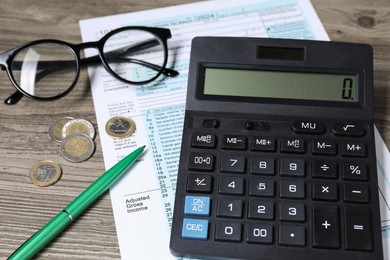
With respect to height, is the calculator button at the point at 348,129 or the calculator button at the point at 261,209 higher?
the calculator button at the point at 348,129

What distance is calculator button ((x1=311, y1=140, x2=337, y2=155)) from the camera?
45 cm

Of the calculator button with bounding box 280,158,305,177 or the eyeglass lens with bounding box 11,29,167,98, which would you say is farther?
the eyeglass lens with bounding box 11,29,167,98

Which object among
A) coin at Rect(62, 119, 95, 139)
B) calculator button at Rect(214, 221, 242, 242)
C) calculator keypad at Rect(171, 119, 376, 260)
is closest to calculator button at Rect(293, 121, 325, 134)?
calculator keypad at Rect(171, 119, 376, 260)

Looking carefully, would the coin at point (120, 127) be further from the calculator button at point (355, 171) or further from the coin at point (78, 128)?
the calculator button at point (355, 171)

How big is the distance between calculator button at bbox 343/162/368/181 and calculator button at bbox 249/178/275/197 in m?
0.06

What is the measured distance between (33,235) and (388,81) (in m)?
0.39

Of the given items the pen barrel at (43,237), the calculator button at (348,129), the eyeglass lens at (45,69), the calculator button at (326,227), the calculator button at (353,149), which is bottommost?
the pen barrel at (43,237)

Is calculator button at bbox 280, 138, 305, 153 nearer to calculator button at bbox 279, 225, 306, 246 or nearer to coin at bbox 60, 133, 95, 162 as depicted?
calculator button at bbox 279, 225, 306, 246

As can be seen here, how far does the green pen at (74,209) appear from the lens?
0.44m

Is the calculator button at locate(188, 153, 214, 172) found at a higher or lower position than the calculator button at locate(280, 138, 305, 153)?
lower

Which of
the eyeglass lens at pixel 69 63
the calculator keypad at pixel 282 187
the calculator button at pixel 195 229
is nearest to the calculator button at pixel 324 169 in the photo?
the calculator keypad at pixel 282 187

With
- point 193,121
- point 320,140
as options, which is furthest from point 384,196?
point 193,121

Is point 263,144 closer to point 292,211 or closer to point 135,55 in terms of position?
point 292,211

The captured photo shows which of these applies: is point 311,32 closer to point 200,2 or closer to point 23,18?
point 200,2
